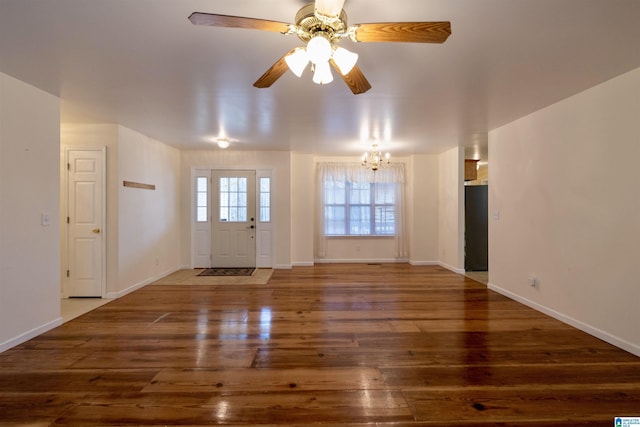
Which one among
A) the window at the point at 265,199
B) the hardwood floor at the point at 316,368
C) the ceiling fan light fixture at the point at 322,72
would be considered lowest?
the hardwood floor at the point at 316,368

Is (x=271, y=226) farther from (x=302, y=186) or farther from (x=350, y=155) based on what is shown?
(x=350, y=155)

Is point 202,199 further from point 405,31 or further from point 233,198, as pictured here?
point 405,31

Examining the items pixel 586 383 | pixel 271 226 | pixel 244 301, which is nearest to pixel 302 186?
pixel 271 226

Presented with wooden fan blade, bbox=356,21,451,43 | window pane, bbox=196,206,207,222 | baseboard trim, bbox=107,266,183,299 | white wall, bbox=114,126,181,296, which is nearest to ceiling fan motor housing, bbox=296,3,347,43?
wooden fan blade, bbox=356,21,451,43

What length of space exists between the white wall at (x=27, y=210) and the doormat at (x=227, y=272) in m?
2.63

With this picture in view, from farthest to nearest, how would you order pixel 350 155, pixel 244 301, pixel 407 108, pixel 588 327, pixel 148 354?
1. pixel 350 155
2. pixel 244 301
3. pixel 407 108
4. pixel 588 327
5. pixel 148 354

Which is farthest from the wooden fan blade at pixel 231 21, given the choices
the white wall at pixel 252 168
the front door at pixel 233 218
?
the front door at pixel 233 218

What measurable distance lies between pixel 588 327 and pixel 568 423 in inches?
68.4

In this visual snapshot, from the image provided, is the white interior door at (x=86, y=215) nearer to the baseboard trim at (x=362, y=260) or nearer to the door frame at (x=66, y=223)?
the door frame at (x=66, y=223)

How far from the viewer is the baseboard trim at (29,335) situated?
257 cm

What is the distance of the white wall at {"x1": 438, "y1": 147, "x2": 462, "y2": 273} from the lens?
5676 millimetres

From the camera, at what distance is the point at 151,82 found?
2.72 meters

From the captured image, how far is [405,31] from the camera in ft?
5.07

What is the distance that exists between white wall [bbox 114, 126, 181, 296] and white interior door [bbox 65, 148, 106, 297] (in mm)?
236
